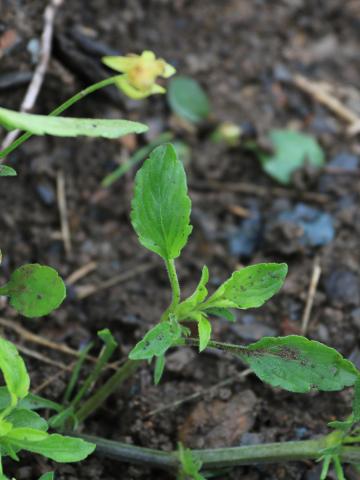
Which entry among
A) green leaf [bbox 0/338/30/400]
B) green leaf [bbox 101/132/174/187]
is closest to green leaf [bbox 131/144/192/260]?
green leaf [bbox 0/338/30/400]

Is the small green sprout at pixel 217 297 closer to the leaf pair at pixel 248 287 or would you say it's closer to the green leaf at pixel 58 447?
the leaf pair at pixel 248 287

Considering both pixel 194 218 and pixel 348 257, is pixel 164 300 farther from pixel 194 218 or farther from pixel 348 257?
pixel 348 257

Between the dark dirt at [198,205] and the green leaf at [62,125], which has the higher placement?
the green leaf at [62,125]

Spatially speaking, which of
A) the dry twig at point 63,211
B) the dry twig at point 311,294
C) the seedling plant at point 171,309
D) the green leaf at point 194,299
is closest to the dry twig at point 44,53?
the dry twig at point 63,211

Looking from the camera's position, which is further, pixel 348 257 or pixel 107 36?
pixel 107 36

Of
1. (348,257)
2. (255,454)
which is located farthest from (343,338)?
(255,454)

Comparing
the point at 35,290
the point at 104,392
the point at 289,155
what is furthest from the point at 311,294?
the point at 35,290

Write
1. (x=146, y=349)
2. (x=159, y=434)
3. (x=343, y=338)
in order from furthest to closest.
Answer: (x=343, y=338) → (x=159, y=434) → (x=146, y=349)
